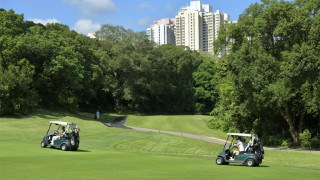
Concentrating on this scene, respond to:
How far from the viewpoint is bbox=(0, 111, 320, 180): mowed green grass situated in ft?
46.1

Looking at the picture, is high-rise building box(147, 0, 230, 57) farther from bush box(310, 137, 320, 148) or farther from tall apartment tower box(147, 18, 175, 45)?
bush box(310, 137, 320, 148)

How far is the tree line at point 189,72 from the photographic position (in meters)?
33.8

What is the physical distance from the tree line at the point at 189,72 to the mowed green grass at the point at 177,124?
2.17 m

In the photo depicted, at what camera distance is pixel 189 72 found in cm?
9088

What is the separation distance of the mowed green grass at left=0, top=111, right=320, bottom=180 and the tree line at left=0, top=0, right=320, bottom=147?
6.31m

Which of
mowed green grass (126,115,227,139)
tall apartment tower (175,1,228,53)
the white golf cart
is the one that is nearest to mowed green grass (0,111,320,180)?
the white golf cart

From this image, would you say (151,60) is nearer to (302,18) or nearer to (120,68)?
(120,68)

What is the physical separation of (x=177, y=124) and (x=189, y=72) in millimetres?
35697

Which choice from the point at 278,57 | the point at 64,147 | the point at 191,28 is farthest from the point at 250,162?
the point at 191,28

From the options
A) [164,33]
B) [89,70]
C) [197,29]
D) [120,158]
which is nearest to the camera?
[120,158]

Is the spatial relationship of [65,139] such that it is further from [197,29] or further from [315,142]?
[197,29]

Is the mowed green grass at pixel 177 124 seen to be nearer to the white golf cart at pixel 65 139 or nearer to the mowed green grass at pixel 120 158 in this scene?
the mowed green grass at pixel 120 158

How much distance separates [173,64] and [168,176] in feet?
251

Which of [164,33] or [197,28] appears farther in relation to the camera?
[164,33]
